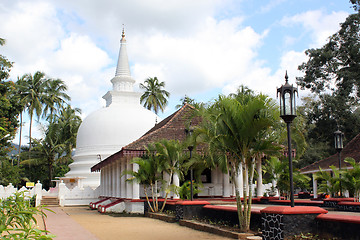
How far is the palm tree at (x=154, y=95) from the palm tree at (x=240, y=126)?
44532 mm

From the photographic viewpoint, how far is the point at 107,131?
3516 cm

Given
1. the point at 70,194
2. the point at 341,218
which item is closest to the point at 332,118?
the point at 70,194

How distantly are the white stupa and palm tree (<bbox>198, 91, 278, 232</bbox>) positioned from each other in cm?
2431

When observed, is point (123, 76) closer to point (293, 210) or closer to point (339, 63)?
point (339, 63)

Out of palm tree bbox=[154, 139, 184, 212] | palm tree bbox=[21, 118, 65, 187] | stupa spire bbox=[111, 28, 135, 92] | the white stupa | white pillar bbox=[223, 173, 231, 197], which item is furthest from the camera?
palm tree bbox=[21, 118, 65, 187]

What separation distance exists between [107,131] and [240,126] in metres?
25.8

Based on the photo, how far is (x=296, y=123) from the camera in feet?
38.9

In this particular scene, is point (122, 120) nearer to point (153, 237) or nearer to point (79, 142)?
point (79, 142)

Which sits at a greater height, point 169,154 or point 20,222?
point 169,154

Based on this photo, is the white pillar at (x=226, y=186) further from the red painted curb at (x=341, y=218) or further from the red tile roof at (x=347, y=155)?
the red painted curb at (x=341, y=218)

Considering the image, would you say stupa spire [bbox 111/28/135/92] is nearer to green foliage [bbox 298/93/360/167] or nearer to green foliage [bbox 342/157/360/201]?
green foliage [bbox 298/93/360/167]

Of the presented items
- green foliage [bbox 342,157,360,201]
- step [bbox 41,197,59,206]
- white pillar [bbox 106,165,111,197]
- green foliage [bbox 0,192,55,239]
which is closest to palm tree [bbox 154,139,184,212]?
green foliage [bbox 342,157,360,201]

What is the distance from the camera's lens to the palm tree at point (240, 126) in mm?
10344

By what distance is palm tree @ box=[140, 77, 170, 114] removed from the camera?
183ft
